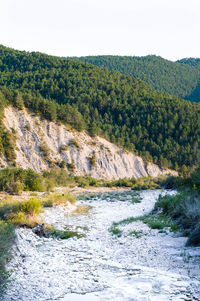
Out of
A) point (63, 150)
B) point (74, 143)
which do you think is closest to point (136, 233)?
point (63, 150)

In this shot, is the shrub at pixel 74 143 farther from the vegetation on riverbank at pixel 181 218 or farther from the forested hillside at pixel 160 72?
the forested hillside at pixel 160 72

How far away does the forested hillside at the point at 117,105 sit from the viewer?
2699 inches

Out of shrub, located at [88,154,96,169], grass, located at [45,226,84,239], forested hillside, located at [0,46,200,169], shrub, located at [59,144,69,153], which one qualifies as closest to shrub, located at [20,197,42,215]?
grass, located at [45,226,84,239]

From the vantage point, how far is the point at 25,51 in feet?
353

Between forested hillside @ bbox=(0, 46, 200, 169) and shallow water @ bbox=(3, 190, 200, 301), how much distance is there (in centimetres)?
4713

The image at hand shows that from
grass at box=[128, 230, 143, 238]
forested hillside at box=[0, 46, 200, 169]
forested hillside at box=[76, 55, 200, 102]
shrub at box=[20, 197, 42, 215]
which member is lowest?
grass at box=[128, 230, 143, 238]

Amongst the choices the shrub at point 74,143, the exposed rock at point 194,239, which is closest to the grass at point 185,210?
the exposed rock at point 194,239

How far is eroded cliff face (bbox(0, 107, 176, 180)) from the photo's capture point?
42816 millimetres

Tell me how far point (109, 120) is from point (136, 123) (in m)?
7.53

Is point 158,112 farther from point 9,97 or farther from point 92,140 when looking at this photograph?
point 9,97

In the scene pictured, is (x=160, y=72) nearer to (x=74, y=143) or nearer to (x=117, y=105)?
(x=117, y=105)

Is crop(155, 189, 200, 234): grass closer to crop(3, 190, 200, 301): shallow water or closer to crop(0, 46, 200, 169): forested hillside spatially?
crop(3, 190, 200, 301): shallow water

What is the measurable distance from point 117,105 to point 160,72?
80726 millimetres

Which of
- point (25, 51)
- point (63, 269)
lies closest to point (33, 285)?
point (63, 269)
